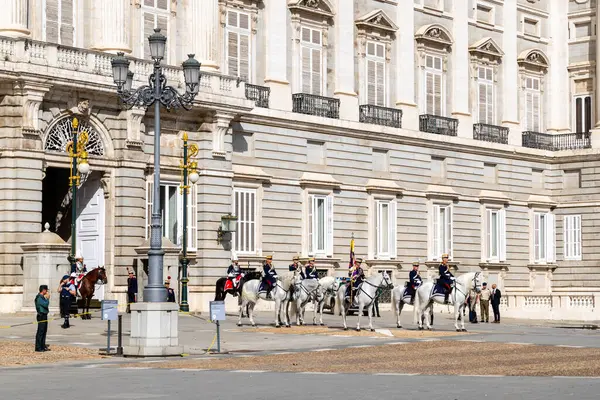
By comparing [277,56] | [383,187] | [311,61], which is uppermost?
[311,61]

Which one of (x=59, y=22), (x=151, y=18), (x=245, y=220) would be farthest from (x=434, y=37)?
(x=59, y=22)

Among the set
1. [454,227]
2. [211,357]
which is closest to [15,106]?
[211,357]

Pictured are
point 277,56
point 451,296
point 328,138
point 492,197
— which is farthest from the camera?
point 492,197

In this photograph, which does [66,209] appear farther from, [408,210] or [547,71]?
[547,71]

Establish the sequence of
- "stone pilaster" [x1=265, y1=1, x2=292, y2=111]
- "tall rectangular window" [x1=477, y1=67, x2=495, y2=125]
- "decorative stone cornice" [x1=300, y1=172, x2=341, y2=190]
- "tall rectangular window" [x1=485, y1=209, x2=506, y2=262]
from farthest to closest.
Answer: "tall rectangular window" [x1=477, y1=67, x2=495, y2=125], "tall rectangular window" [x1=485, y1=209, x2=506, y2=262], "decorative stone cornice" [x1=300, y1=172, x2=341, y2=190], "stone pilaster" [x1=265, y1=1, x2=292, y2=111]

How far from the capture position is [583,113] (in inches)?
2771

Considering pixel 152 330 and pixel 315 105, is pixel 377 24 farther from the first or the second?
pixel 152 330

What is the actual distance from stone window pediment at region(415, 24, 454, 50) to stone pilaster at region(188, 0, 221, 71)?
14997 millimetres

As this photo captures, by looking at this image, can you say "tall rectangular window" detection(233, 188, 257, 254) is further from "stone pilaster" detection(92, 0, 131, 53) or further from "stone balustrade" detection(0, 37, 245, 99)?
"stone pilaster" detection(92, 0, 131, 53)

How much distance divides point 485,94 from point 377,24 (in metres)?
9.67

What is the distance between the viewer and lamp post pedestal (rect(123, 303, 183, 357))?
1125 inches

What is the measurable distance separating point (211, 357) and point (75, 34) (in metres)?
20.5

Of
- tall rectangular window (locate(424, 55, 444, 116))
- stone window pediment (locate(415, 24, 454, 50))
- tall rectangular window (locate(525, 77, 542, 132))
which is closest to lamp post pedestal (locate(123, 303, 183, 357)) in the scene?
tall rectangular window (locate(424, 55, 444, 116))

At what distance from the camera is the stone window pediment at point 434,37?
62.2 metres
